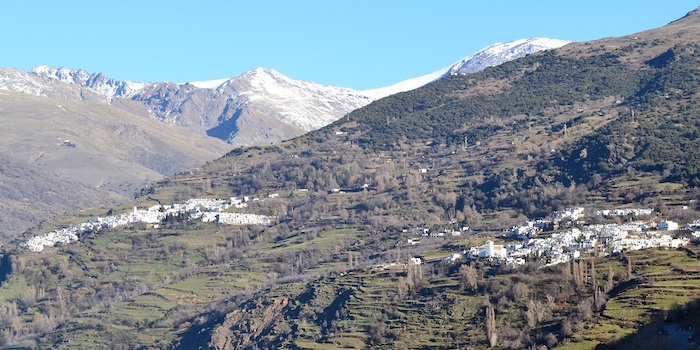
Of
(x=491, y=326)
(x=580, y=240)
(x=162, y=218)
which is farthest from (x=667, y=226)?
(x=162, y=218)

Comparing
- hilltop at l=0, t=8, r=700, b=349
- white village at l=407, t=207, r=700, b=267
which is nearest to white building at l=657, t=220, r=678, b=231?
white village at l=407, t=207, r=700, b=267

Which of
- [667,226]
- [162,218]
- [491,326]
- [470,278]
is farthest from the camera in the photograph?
[162,218]

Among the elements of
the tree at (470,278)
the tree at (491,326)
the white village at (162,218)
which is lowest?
the tree at (491,326)

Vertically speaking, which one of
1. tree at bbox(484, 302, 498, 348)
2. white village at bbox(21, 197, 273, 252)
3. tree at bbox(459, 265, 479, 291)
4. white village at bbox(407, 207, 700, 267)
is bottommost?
tree at bbox(484, 302, 498, 348)

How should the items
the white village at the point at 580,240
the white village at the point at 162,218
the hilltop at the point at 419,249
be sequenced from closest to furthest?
the hilltop at the point at 419,249
the white village at the point at 580,240
the white village at the point at 162,218

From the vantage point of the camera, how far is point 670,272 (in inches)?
3585

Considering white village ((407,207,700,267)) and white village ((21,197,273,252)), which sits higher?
white village ((21,197,273,252))

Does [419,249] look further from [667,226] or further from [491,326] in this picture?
[491,326]

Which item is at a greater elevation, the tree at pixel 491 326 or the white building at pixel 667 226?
the white building at pixel 667 226

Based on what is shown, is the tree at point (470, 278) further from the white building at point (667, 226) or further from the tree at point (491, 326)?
the white building at point (667, 226)

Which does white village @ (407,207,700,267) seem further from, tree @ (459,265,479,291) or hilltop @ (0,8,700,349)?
tree @ (459,265,479,291)

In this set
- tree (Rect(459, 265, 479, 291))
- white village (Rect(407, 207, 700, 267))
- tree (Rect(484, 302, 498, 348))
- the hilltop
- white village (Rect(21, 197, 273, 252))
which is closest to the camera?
tree (Rect(484, 302, 498, 348))

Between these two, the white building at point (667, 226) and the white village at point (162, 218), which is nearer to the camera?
the white building at point (667, 226)

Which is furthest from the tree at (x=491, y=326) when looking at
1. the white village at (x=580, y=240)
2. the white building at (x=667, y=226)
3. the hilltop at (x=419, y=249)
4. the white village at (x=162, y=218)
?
the white village at (x=162, y=218)
